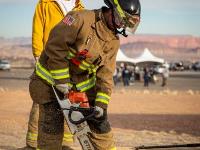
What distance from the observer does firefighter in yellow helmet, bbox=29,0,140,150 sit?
5.33 meters

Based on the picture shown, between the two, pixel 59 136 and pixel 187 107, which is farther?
pixel 187 107

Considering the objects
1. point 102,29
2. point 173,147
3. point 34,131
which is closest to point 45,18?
point 34,131

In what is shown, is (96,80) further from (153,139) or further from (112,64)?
(153,139)

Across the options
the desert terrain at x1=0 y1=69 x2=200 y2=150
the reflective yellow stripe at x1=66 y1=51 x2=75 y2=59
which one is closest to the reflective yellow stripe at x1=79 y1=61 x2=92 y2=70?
the reflective yellow stripe at x1=66 y1=51 x2=75 y2=59

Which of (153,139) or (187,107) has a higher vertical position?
(153,139)

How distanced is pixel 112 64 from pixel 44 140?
1.08 meters

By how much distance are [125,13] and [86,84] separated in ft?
3.00

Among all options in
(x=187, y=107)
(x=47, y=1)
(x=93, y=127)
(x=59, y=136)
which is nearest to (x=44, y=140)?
(x=59, y=136)

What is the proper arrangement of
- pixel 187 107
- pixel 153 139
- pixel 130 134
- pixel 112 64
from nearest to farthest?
pixel 112 64 → pixel 153 139 → pixel 130 134 → pixel 187 107

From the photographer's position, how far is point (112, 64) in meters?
5.69

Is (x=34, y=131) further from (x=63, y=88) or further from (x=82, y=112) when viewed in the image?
(x=63, y=88)

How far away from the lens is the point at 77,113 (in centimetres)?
546

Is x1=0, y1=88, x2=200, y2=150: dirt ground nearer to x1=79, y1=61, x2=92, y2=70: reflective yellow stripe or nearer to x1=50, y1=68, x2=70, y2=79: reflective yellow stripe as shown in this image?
x1=79, y1=61, x2=92, y2=70: reflective yellow stripe

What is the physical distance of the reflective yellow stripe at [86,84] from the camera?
570 cm
